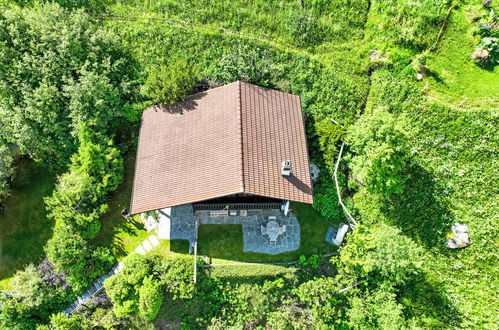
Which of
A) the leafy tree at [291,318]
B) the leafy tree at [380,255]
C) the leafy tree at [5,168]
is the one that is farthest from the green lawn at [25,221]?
the leafy tree at [380,255]

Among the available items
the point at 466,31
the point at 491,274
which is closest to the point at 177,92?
the point at 466,31

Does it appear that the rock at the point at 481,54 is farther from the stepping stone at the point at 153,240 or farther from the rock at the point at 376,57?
the stepping stone at the point at 153,240

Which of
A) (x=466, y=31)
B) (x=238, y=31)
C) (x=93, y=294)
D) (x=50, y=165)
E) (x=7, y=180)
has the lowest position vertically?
(x=93, y=294)

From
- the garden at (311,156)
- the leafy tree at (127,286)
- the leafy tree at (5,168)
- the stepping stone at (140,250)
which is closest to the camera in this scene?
the garden at (311,156)

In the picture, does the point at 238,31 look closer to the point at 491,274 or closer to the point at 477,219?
the point at 477,219

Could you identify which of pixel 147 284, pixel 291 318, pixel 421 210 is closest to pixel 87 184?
pixel 147 284

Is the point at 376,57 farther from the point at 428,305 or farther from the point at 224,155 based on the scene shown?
the point at 428,305

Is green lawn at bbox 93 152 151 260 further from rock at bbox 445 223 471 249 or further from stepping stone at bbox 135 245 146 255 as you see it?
rock at bbox 445 223 471 249
